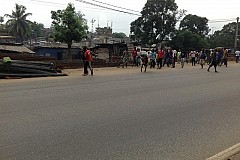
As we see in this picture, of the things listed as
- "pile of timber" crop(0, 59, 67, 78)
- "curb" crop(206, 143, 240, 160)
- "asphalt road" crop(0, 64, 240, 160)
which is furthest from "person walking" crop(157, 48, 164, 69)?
"curb" crop(206, 143, 240, 160)

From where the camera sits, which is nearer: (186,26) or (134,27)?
(134,27)

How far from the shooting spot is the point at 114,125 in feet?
23.4

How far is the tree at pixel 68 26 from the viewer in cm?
4231

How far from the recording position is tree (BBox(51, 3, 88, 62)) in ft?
139

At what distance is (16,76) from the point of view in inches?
675

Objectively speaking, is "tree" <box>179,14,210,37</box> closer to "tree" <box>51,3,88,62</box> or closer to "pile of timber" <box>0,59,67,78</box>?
"tree" <box>51,3,88,62</box>

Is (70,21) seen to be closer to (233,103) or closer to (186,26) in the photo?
(233,103)

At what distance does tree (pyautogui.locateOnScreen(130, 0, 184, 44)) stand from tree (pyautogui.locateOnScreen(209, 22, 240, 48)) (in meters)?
15.5

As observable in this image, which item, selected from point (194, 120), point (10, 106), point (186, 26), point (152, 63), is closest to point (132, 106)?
point (194, 120)

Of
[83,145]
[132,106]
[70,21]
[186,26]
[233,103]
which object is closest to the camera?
[83,145]

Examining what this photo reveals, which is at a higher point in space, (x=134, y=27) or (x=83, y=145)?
(x=134, y=27)

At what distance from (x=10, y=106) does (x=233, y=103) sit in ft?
21.0

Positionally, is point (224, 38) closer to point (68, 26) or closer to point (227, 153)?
point (68, 26)

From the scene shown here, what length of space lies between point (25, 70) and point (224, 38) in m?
80.5
